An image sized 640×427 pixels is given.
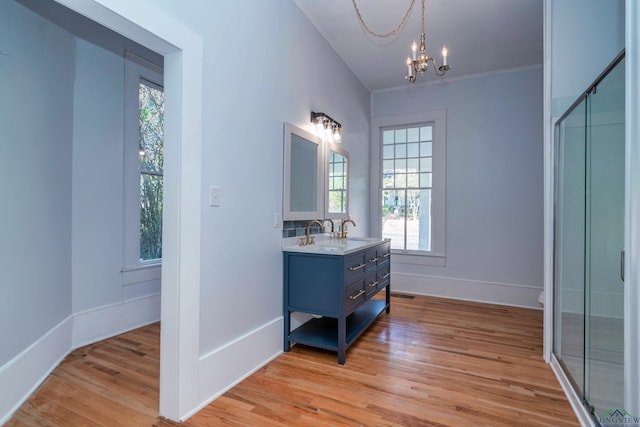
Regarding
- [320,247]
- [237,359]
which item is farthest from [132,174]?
[237,359]

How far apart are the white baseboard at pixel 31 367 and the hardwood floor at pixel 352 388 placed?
6cm

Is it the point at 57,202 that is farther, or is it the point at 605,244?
the point at 57,202

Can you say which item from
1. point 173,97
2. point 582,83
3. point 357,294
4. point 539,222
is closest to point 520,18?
point 582,83

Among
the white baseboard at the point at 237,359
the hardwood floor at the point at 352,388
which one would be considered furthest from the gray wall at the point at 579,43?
the white baseboard at the point at 237,359

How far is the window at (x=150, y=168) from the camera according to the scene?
3.21 meters

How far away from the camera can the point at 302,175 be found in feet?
9.76

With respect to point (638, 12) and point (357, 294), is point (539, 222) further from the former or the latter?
point (638, 12)

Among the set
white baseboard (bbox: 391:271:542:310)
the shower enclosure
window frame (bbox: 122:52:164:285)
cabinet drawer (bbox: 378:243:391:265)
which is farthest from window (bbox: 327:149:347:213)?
the shower enclosure

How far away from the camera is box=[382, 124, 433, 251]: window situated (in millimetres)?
4566

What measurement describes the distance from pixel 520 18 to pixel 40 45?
399cm

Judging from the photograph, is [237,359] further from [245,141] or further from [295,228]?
[245,141]

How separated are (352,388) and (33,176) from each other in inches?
98.5

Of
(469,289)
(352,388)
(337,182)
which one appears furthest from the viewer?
(469,289)

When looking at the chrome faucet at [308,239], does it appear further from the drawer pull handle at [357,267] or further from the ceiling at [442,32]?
the ceiling at [442,32]
